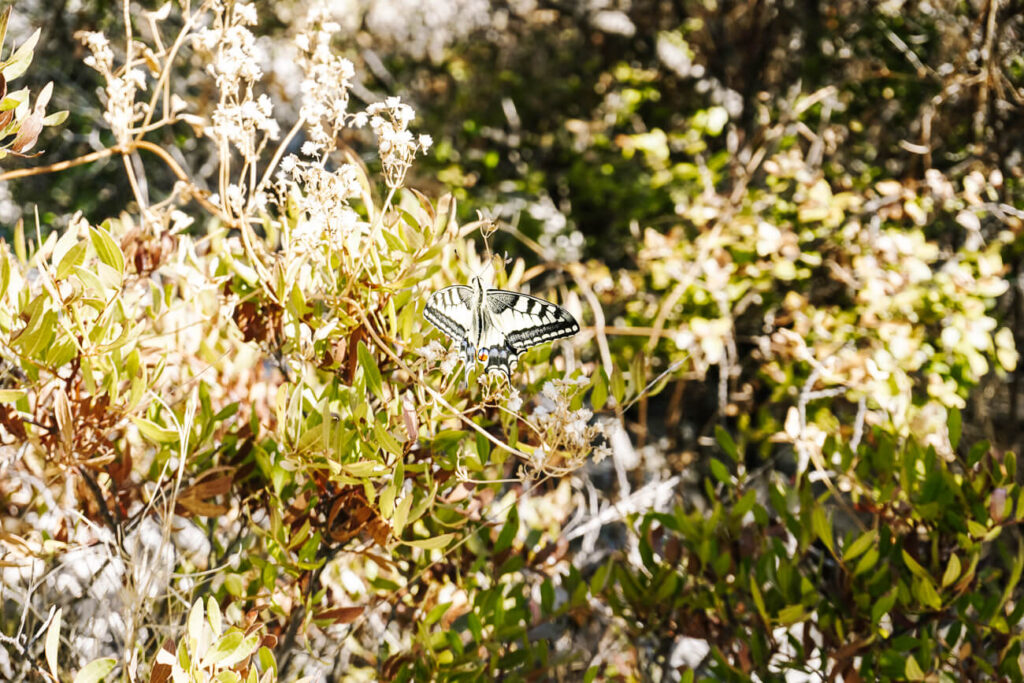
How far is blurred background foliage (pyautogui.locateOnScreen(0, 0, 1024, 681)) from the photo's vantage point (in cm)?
131

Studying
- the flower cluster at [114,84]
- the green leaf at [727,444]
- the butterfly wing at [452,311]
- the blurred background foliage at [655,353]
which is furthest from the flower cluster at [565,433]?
the flower cluster at [114,84]

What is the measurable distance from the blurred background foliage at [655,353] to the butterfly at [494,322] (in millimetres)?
72

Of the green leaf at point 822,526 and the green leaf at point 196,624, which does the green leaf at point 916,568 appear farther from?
the green leaf at point 196,624

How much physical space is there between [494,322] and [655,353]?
202 cm

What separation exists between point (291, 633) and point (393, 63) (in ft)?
11.0

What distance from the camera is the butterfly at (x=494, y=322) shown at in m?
1.09

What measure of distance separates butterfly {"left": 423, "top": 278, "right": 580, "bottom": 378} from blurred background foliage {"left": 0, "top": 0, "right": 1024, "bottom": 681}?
0.07 m

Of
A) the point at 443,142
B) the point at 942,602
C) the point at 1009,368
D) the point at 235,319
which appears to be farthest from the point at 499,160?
the point at 942,602

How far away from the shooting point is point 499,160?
4.01 metres

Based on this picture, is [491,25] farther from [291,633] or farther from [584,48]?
[291,633]

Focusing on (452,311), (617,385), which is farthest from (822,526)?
(452,311)

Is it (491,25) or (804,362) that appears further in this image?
(491,25)

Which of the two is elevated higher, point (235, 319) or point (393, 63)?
point (235, 319)

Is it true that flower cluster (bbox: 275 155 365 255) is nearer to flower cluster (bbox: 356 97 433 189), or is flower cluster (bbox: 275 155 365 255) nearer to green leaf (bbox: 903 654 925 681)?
flower cluster (bbox: 356 97 433 189)
